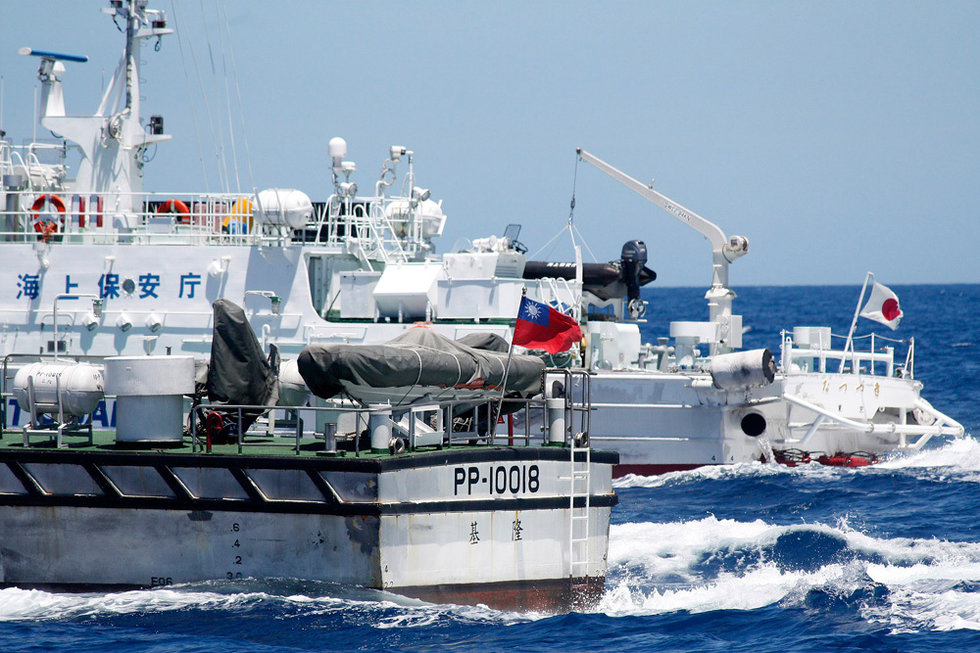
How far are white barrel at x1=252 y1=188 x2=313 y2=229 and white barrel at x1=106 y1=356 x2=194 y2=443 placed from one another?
1028cm

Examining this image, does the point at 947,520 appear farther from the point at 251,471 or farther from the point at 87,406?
the point at 87,406

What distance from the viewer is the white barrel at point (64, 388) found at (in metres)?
14.4

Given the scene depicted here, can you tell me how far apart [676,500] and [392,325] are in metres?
6.40

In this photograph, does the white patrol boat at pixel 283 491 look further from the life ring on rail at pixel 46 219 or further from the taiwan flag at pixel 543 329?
the life ring on rail at pixel 46 219

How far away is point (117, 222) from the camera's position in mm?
25281

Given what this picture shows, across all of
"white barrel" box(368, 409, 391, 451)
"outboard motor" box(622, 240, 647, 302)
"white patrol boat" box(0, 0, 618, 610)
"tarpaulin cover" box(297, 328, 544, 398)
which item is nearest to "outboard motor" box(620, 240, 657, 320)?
"outboard motor" box(622, 240, 647, 302)

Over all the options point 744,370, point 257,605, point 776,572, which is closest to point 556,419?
point 776,572

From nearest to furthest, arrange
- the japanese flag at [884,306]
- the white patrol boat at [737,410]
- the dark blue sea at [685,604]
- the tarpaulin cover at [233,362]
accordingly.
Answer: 1. the dark blue sea at [685,604]
2. the tarpaulin cover at [233,362]
3. the white patrol boat at [737,410]
4. the japanese flag at [884,306]

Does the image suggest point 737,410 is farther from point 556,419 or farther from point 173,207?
point 173,207

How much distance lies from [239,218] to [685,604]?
45.9 ft

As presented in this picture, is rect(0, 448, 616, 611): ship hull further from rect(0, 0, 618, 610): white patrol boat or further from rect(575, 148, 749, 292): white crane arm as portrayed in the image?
rect(575, 148, 749, 292): white crane arm

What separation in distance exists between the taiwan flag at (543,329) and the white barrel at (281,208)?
10.6 m

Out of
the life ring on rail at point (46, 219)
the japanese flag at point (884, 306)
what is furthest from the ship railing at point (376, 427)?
the japanese flag at point (884, 306)

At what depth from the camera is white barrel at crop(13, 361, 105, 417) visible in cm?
1439
